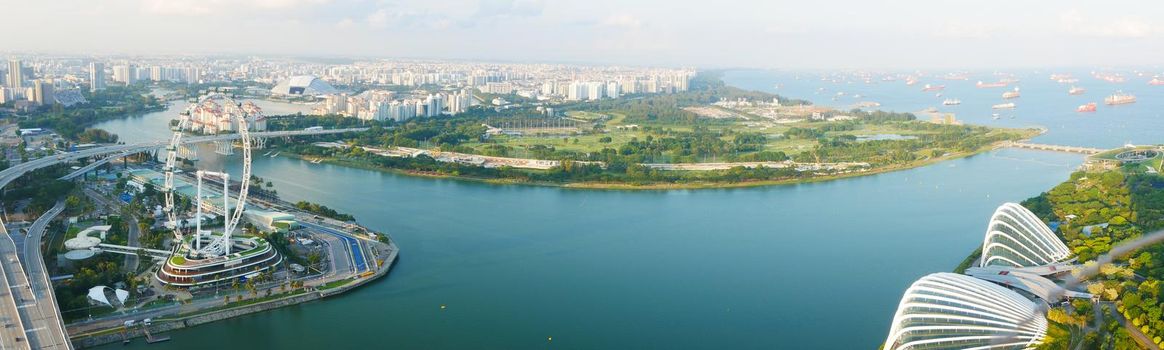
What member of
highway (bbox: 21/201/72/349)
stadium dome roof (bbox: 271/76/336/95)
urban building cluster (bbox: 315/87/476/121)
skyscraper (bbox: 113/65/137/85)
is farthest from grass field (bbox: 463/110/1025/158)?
skyscraper (bbox: 113/65/137/85)

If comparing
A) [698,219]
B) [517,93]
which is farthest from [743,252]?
[517,93]

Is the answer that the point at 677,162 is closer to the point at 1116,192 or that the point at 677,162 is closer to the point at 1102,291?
the point at 1116,192

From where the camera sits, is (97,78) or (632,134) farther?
(97,78)

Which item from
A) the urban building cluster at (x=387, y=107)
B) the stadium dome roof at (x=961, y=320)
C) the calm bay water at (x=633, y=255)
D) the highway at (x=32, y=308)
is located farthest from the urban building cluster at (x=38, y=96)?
the stadium dome roof at (x=961, y=320)

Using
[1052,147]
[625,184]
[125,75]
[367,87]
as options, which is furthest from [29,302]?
[125,75]

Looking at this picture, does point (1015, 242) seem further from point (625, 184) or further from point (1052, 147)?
point (1052, 147)
